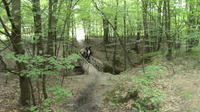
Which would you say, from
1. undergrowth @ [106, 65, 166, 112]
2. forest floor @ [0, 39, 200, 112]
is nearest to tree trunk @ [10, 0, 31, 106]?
forest floor @ [0, 39, 200, 112]

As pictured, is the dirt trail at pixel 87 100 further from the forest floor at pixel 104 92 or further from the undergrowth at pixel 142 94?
the undergrowth at pixel 142 94

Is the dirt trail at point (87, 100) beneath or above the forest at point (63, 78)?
beneath

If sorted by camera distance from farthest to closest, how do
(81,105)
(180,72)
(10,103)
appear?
1. (180,72)
2. (81,105)
3. (10,103)

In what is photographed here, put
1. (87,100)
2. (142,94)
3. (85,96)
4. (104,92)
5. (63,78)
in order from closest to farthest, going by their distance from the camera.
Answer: (63,78) → (142,94) → (87,100) → (85,96) → (104,92)

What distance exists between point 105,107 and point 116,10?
7912 mm

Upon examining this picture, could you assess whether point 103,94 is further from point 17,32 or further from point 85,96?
point 17,32

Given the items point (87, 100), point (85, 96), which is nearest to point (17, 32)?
point (87, 100)

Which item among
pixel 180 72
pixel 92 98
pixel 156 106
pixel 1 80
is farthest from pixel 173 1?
pixel 1 80

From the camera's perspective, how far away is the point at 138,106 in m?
6.35

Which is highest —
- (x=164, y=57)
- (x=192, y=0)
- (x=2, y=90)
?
(x=192, y=0)

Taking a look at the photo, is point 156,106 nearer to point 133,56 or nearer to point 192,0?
point 192,0

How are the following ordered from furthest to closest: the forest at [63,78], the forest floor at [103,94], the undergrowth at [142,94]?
the forest floor at [103,94] → the undergrowth at [142,94] → the forest at [63,78]

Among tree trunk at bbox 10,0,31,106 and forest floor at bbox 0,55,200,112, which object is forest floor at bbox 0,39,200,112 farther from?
tree trunk at bbox 10,0,31,106

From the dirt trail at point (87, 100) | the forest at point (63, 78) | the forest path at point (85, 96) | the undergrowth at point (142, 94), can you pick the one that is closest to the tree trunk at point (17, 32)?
the forest at point (63, 78)
